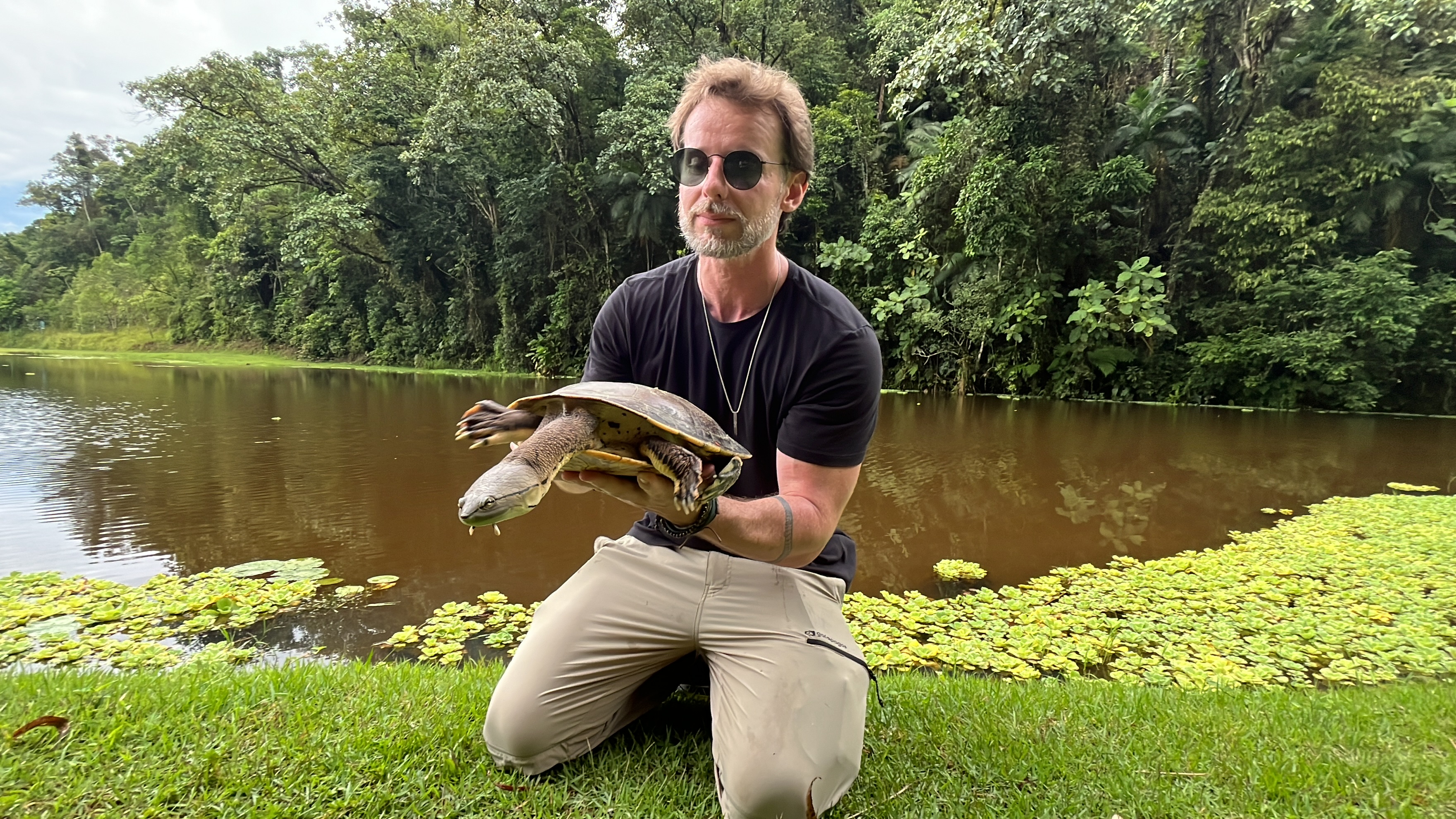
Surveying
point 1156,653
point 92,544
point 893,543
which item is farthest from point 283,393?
point 1156,653

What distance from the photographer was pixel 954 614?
380 centimetres

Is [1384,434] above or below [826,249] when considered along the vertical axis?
below

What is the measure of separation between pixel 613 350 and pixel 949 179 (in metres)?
13.0

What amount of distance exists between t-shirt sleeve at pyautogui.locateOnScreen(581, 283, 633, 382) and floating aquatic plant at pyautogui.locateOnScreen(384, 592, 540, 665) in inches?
55.0

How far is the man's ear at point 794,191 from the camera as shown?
7.79 ft

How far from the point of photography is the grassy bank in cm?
2394

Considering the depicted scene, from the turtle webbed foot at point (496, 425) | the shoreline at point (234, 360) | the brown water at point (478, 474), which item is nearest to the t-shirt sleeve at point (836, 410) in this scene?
the turtle webbed foot at point (496, 425)

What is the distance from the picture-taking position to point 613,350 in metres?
2.58

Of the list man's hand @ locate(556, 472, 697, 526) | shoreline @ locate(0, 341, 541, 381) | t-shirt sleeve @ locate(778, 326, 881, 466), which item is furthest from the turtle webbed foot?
shoreline @ locate(0, 341, 541, 381)

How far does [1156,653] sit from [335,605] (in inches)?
177

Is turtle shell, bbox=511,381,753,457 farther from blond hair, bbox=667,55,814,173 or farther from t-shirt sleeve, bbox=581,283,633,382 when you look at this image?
blond hair, bbox=667,55,814,173

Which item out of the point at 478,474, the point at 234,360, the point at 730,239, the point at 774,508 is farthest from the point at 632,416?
the point at 234,360

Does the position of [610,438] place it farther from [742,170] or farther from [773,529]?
[742,170]

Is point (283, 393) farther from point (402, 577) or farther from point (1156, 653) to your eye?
point (1156, 653)
